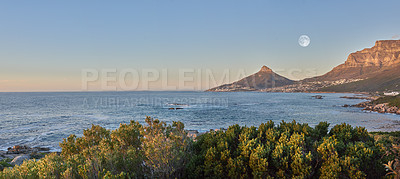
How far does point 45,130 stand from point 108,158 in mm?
38838

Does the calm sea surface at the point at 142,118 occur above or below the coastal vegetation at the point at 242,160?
below

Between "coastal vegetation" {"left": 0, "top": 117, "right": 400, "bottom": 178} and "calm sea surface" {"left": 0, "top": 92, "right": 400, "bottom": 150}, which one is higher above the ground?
"coastal vegetation" {"left": 0, "top": 117, "right": 400, "bottom": 178}

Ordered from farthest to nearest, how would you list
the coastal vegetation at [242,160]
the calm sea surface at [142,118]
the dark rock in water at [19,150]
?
the calm sea surface at [142,118]
the dark rock in water at [19,150]
the coastal vegetation at [242,160]

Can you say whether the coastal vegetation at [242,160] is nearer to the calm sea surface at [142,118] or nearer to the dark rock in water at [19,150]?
the dark rock in water at [19,150]

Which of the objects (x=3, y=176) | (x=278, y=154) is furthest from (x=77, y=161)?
(x=278, y=154)

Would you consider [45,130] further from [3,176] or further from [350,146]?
[350,146]
